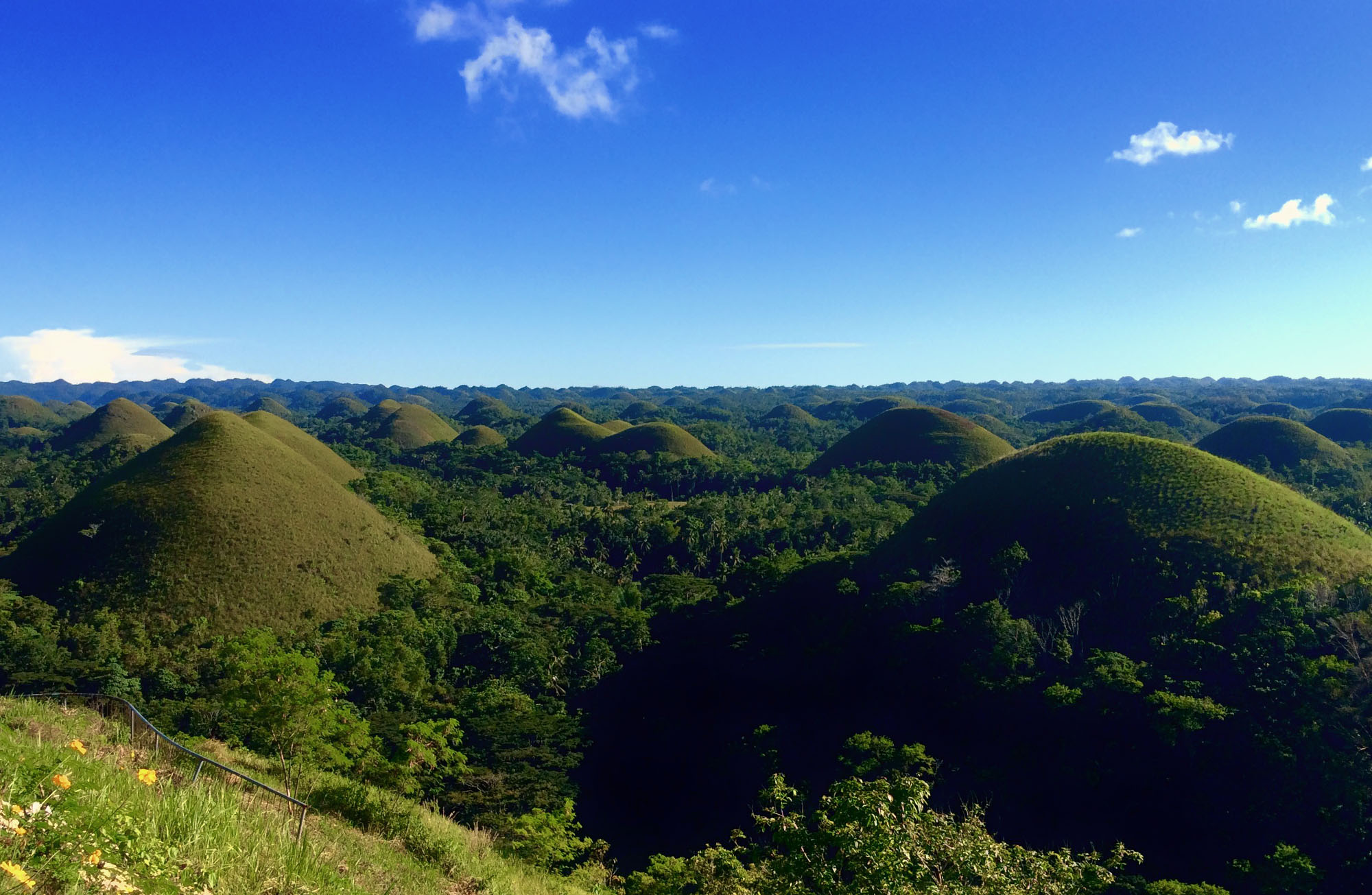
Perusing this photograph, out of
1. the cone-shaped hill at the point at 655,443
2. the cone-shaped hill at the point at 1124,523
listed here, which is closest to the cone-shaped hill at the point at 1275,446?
the cone-shaped hill at the point at 1124,523

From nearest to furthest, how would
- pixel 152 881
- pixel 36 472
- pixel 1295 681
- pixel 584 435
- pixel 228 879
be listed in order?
1. pixel 152 881
2. pixel 228 879
3. pixel 1295 681
4. pixel 36 472
5. pixel 584 435

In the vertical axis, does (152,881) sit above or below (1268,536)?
above

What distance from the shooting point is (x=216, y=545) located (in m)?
37.8

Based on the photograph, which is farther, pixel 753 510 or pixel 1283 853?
pixel 753 510

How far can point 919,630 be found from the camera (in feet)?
99.3

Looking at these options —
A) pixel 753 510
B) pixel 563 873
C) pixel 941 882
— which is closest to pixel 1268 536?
pixel 941 882

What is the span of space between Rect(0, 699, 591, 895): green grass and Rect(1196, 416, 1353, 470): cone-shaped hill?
94.0 m

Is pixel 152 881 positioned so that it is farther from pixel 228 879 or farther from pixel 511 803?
pixel 511 803

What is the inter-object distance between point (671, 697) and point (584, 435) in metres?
77.4

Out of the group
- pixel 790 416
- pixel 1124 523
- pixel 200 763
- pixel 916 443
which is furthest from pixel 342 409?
pixel 200 763

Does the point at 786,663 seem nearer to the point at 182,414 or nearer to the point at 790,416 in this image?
the point at 790,416

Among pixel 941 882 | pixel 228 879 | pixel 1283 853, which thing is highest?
pixel 228 879

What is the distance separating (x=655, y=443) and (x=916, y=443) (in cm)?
3767

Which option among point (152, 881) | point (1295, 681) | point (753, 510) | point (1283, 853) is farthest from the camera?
point (753, 510)
